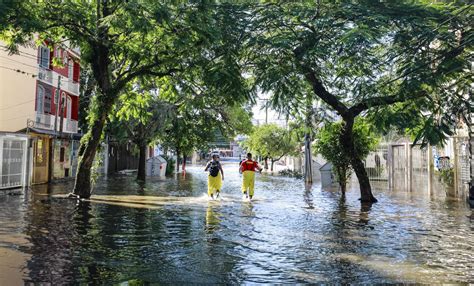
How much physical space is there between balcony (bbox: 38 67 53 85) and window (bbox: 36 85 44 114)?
50cm

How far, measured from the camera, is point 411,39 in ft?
26.6

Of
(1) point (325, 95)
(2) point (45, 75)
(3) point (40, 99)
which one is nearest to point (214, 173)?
(1) point (325, 95)

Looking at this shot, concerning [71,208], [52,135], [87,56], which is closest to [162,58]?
[87,56]

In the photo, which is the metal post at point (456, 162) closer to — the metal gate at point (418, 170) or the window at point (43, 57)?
the metal gate at point (418, 170)

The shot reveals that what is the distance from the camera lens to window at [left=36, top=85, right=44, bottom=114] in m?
24.3

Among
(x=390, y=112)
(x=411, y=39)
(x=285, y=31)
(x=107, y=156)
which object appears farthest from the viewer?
(x=107, y=156)

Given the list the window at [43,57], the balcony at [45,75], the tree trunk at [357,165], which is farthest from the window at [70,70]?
the tree trunk at [357,165]

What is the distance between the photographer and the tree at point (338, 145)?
17.0 meters

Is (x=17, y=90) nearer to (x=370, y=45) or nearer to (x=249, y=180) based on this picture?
(x=249, y=180)

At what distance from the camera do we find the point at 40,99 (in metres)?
24.7

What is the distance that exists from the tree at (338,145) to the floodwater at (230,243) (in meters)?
3.52

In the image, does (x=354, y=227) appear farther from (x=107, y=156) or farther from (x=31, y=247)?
(x=107, y=156)

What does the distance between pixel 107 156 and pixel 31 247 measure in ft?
94.8

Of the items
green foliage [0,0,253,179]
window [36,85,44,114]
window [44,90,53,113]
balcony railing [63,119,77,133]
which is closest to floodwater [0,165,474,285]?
green foliage [0,0,253,179]
